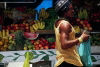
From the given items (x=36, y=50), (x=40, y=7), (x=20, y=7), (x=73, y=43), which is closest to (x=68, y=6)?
(x=73, y=43)

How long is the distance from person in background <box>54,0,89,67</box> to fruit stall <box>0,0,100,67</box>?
3.11 meters

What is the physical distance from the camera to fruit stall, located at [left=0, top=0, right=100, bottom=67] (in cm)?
739

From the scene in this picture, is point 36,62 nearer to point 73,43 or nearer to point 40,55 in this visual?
point 40,55

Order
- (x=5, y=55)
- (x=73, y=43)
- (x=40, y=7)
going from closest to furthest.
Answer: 1. (x=73, y=43)
2. (x=5, y=55)
3. (x=40, y=7)

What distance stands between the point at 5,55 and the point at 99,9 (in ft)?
11.1

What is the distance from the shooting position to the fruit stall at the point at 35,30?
7.39 meters

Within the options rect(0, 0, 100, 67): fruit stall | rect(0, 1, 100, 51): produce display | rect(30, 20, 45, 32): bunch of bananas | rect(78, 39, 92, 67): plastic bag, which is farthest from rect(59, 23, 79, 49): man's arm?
rect(30, 20, 45, 32): bunch of bananas

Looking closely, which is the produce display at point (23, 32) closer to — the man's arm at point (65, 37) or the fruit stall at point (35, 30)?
the fruit stall at point (35, 30)

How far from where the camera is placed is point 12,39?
7688 mm

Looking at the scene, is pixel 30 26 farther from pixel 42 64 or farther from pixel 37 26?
pixel 42 64

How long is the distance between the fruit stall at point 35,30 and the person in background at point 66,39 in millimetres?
3109

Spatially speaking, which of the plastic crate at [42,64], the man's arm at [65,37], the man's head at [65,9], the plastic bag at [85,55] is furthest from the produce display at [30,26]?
the man's arm at [65,37]

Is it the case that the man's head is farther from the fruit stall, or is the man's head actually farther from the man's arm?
the fruit stall

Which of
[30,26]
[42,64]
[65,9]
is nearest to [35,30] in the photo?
[30,26]
